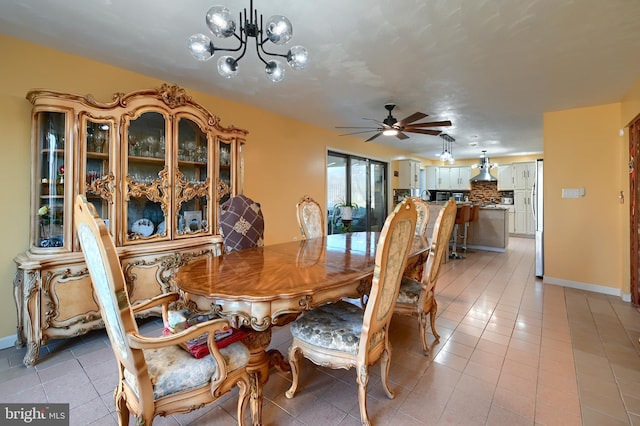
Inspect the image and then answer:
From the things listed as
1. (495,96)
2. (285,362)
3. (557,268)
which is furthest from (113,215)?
(557,268)

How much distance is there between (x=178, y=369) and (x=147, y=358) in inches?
7.0

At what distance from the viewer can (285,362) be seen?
190 centimetres

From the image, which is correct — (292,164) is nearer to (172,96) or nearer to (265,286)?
(172,96)

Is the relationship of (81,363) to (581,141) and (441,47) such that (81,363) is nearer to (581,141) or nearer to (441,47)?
(441,47)

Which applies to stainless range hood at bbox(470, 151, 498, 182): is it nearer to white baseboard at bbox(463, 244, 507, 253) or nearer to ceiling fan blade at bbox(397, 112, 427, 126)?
white baseboard at bbox(463, 244, 507, 253)

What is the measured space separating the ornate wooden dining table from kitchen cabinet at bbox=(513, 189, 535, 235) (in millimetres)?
8174

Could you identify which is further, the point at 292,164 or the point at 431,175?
the point at 431,175

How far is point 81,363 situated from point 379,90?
12.2 feet

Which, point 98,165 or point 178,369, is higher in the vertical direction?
point 98,165

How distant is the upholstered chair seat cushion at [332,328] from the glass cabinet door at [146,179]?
6.12 feet

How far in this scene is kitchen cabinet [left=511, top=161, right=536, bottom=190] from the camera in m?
7.99

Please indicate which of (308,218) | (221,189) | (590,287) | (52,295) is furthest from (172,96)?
(590,287)

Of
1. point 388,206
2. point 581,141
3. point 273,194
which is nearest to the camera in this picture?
point 581,141

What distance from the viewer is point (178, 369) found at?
1166 mm
